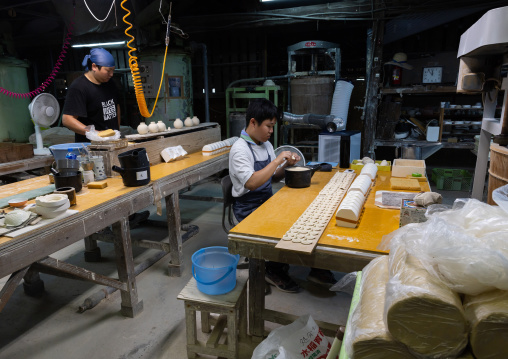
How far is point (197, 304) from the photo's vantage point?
2043 millimetres

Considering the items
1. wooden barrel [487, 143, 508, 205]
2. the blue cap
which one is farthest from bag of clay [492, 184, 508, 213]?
the blue cap

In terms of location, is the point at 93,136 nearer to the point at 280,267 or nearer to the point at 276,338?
the point at 280,267

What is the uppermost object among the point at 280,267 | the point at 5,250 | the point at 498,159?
the point at 498,159

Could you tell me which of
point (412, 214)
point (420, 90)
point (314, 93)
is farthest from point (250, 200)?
point (420, 90)

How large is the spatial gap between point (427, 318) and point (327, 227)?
100 centimetres

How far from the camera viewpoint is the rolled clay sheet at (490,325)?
0.80 meters

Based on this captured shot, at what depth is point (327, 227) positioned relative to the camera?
6.09 feet

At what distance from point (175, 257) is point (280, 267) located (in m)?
1.06

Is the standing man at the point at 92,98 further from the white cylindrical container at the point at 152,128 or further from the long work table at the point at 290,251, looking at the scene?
the long work table at the point at 290,251

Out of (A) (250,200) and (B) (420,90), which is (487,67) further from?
(B) (420,90)

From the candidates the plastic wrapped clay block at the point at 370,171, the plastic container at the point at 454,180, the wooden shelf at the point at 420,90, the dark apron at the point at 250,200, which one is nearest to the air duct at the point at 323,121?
the wooden shelf at the point at 420,90

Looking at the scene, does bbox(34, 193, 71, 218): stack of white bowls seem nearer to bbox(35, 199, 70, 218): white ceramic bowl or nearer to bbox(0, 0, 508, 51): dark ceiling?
bbox(35, 199, 70, 218): white ceramic bowl

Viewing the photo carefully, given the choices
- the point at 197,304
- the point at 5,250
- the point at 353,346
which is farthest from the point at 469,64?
the point at 5,250

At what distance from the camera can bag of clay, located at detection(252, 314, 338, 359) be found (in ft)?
5.60
